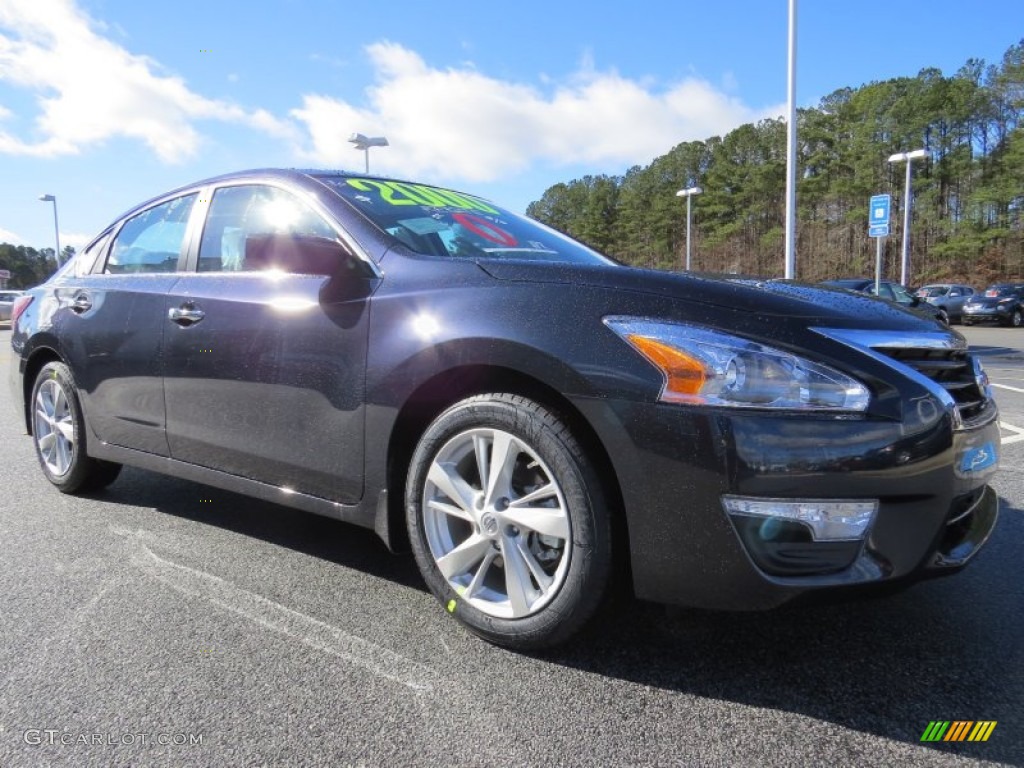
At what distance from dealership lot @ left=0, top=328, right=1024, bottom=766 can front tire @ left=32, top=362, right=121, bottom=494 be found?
90 cm

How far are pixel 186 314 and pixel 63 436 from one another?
1490 mm

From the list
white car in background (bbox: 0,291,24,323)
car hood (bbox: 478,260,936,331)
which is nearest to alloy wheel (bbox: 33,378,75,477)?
car hood (bbox: 478,260,936,331)

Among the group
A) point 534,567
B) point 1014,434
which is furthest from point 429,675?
point 1014,434

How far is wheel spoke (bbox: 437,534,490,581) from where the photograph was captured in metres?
2.27

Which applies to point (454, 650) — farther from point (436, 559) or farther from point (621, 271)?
point (621, 271)

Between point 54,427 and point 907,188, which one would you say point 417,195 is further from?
point 907,188

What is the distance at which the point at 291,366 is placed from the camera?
265 centimetres

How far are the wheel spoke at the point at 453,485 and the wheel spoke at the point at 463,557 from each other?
8 cm

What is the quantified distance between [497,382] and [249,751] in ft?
3.82

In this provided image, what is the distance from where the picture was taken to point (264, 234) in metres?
2.77

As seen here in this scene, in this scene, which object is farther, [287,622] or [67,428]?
[67,428]

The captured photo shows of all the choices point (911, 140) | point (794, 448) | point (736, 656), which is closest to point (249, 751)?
point (736, 656)

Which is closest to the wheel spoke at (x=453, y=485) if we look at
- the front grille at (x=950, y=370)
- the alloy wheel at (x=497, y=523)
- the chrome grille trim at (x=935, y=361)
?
the alloy wheel at (x=497, y=523)

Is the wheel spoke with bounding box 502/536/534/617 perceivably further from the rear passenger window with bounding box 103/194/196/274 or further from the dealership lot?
the rear passenger window with bounding box 103/194/196/274
